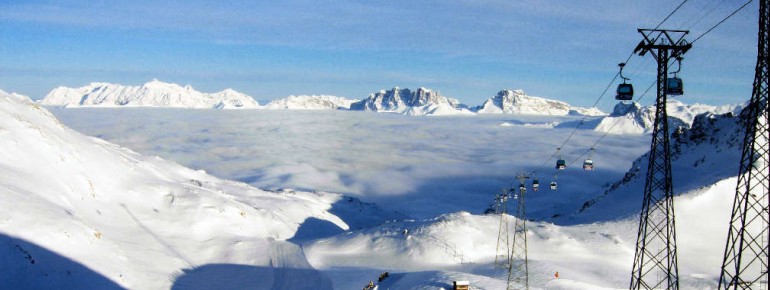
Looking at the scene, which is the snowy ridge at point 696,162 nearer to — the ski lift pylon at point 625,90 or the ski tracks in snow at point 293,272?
the ski tracks in snow at point 293,272

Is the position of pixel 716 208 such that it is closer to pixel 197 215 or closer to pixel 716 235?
pixel 716 235

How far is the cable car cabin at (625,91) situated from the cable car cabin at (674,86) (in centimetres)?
272

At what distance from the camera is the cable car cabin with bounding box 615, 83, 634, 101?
32.3 meters

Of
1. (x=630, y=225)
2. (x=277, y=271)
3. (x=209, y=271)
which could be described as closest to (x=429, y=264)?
(x=277, y=271)

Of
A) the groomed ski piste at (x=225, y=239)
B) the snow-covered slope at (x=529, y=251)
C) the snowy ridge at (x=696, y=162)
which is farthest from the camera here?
the snowy ridge at (x=696, y=162)

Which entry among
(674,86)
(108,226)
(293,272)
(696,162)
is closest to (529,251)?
(293,272)

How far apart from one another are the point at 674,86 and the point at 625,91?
3294 mm

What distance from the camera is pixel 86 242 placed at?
155 feet

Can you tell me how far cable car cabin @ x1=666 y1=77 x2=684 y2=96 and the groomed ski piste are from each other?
2383 centimetres

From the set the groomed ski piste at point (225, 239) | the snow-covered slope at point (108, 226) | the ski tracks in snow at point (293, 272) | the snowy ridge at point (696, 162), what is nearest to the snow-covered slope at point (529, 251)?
the groomed ski piste at point (225, 239)

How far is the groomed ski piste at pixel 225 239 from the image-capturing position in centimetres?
4500

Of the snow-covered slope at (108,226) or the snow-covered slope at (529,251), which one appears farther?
the snow-covered slope at (529,251)

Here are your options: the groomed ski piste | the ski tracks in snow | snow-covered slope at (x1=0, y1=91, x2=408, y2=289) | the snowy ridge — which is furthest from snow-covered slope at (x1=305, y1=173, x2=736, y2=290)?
the snowy ridge

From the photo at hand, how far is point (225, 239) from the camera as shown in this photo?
7075cm
